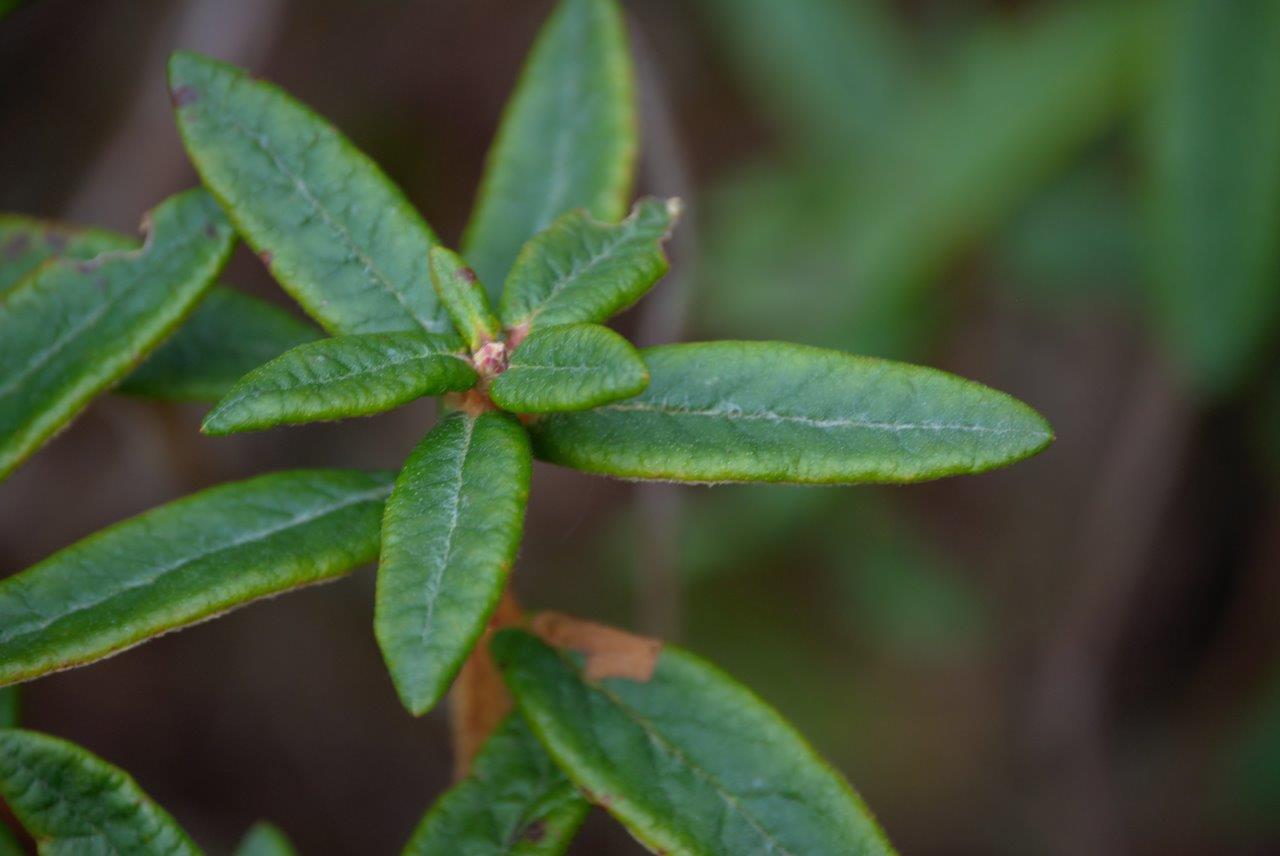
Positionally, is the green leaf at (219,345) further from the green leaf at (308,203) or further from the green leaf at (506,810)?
the green leaf at (506,810)

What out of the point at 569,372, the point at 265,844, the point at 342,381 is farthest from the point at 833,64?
the point at 265,844

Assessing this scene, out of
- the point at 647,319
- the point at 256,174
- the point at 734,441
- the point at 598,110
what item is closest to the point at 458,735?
the point at 734,441

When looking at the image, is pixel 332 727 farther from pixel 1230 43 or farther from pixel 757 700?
pixel 1230 43

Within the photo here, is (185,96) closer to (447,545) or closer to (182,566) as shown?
(182,566)

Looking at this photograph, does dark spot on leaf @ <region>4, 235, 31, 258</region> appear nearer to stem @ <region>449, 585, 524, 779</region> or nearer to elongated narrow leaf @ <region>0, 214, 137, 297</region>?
elongated narrow leaf @ <region>0, 214, 137, 297</region>

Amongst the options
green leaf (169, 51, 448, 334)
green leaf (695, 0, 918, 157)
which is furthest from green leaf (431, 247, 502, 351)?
green leaf (695, 0, 918, 157)
